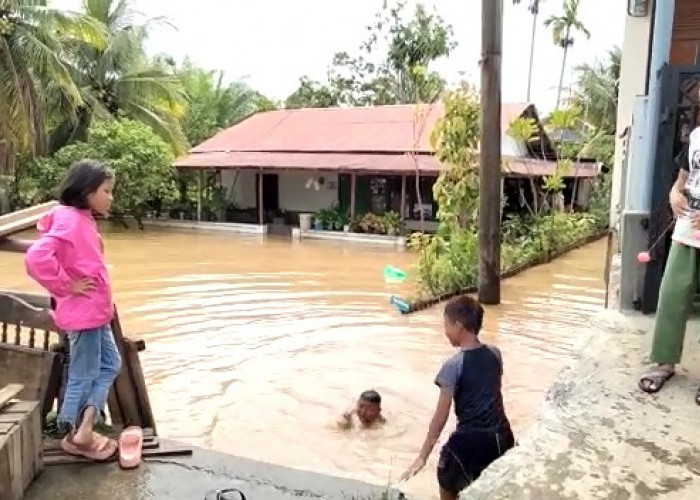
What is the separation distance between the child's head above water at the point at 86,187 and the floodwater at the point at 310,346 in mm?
2437

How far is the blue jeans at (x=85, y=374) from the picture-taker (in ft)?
11.4

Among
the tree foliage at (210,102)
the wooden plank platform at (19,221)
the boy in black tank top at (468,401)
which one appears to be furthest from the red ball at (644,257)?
the tree foliage at (210,102)

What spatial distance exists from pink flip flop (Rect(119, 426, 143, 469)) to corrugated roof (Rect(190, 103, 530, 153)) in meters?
17.8

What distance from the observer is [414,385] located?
7.11 meters

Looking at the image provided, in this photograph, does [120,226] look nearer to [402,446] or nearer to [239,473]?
[402,446]

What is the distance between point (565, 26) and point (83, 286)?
36.0 meters

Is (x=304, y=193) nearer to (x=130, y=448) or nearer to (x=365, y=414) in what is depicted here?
(x=365, y=414)

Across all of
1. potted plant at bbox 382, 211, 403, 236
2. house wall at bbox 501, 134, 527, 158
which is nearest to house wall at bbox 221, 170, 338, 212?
potted plant at bbox 382, 211, 403, 236

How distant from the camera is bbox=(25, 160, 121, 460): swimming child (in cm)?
327

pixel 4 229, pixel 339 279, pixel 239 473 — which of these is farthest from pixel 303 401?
pixel 339 279

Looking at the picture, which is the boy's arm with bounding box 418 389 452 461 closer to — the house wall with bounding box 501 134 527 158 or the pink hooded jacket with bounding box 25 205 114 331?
the pink hooded jacket with bounding box 25 205 114 331

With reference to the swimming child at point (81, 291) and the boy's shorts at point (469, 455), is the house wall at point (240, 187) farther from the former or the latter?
the boy's shorts at point (469, 455)

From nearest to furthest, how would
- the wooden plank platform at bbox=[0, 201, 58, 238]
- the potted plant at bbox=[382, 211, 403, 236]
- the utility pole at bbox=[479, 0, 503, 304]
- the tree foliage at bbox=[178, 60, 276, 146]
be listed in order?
the wooden plank platform at bbox=[0, 201, 58, 238] → the utility pole at bbox=[479, 0, 503, 304] → the potted plant at bbox=[382, 211, 403, 236] → the tree foliage at bbox=[178, 60, 276, 146]

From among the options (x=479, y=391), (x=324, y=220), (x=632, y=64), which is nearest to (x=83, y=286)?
(x=479, y=391)
